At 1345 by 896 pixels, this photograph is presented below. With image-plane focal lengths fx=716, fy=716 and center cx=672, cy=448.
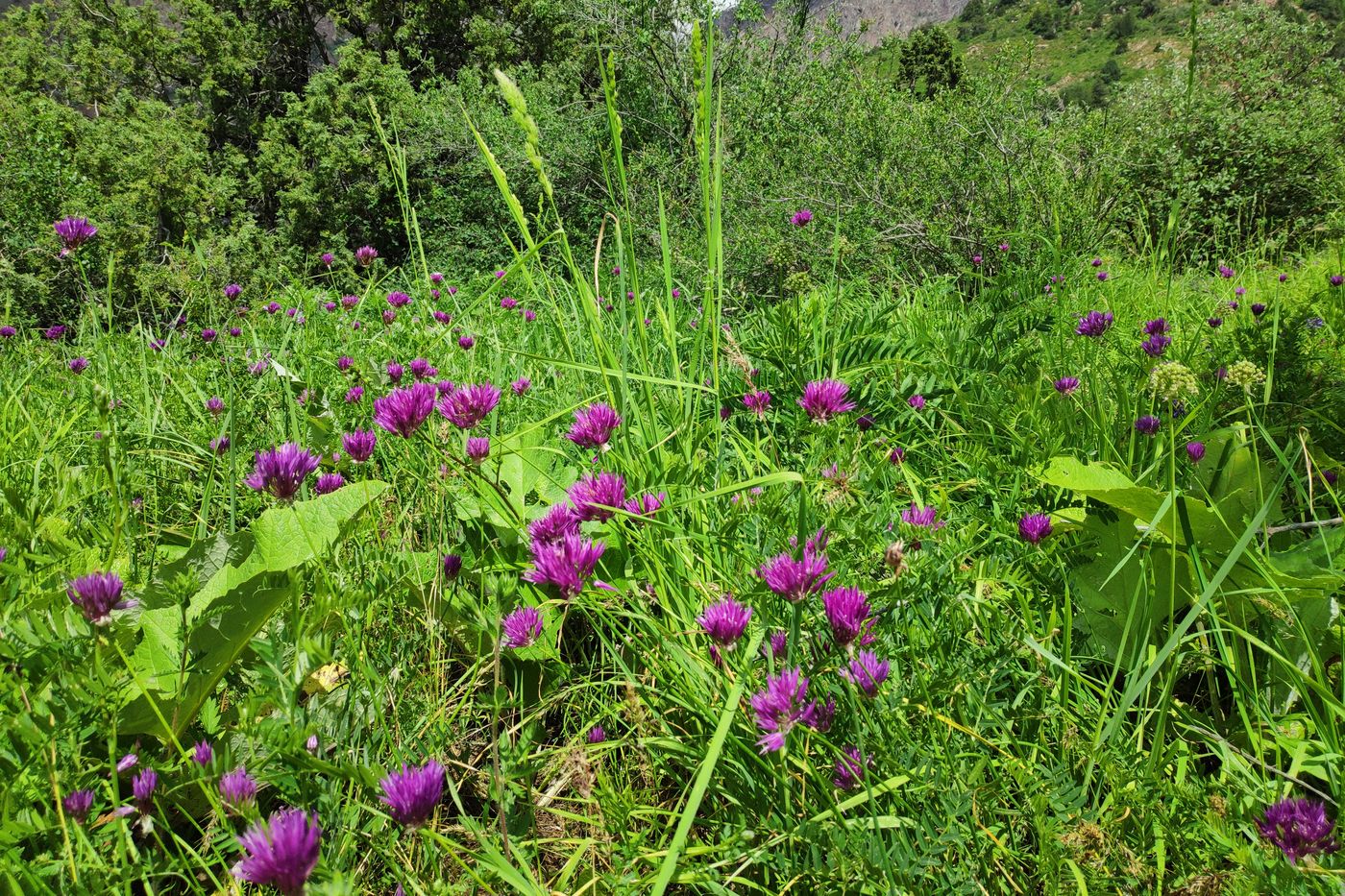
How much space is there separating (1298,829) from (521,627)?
3.20 feet

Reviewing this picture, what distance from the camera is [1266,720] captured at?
3.26 feet

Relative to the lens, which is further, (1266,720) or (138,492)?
(138,492)

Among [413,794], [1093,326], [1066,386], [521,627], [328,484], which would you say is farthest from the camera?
[1093,326]

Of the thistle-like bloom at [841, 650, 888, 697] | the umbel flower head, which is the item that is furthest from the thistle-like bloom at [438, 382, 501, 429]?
the umbel flower head

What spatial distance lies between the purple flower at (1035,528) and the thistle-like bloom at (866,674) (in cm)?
54

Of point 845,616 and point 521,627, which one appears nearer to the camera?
point 845,616

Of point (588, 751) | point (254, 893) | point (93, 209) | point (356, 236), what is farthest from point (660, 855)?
point (356, 236)

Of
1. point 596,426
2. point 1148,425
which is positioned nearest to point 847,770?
point 596,426

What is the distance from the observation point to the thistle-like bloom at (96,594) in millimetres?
908

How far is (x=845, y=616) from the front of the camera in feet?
2.81

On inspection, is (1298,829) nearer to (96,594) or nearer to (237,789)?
(237,789)

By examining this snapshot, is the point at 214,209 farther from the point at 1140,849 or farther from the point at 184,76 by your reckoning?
the point at 1140,849

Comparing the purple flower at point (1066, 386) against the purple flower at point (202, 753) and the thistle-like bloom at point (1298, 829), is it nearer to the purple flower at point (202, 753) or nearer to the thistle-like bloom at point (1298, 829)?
the thistle-like bloom at point (1298, 829)

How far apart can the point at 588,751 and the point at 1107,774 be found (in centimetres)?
73
